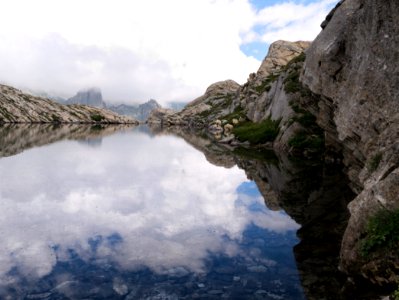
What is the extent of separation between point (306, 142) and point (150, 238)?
1889 inches

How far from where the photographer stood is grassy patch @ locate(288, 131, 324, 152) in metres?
65.2

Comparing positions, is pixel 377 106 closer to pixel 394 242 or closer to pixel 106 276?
pixel 394 242

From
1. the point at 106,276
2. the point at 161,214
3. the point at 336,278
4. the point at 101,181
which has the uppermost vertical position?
the point at 101,181

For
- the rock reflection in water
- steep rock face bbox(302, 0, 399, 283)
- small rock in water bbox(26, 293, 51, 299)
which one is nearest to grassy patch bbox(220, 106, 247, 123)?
the rock reflection in water

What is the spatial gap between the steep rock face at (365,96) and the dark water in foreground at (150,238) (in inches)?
128

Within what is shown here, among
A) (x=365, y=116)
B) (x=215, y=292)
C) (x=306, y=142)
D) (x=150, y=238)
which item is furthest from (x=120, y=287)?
(x=306, y=142)

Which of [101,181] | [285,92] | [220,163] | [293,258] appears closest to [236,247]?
[293,258]

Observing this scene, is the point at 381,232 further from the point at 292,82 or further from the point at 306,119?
the point at 292,82

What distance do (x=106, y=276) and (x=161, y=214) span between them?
12.2m

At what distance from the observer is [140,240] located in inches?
968

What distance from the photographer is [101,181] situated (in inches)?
1722

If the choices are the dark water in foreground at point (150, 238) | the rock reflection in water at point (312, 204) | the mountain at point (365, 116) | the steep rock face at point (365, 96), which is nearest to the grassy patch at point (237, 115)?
the rock reflection in water at point (312, 204)

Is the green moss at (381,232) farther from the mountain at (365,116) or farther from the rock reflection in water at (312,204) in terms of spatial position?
the rock reflection in water at (312,204)

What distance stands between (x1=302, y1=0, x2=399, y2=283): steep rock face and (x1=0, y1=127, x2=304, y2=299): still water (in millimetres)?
4183
